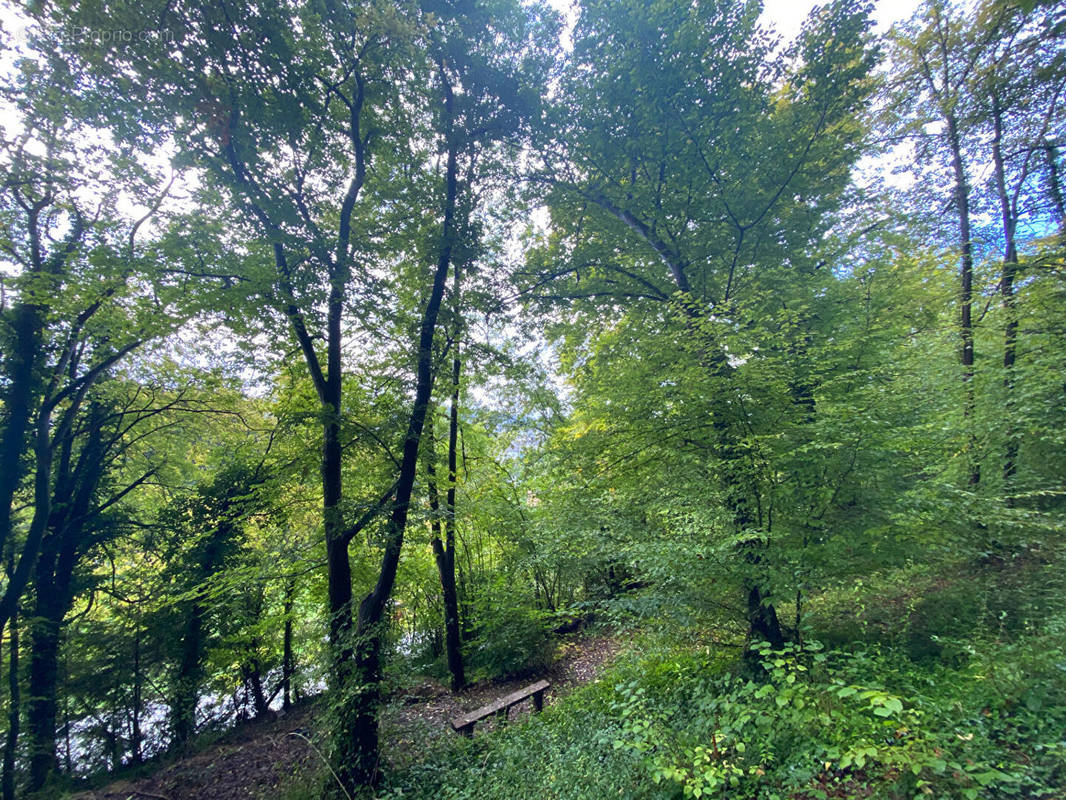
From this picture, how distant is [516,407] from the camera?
8531mm

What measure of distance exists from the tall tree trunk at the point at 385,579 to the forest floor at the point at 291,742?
38 cm

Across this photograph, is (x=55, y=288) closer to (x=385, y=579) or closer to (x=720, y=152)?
(x=385, y=579)

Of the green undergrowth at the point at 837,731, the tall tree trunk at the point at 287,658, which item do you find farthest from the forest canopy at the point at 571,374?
the tall tree trunk at the point at 287,658

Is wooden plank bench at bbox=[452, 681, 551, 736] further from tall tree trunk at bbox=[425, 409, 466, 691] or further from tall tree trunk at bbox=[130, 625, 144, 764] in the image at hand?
tall tree trunk at bbox=[130, 625, 144, 764]

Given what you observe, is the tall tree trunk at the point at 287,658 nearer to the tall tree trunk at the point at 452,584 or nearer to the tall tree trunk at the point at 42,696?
the tall tree trunk at the point at 42,696

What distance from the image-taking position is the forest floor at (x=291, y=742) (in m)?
4.98

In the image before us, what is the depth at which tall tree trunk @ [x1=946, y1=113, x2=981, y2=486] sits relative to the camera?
540 centimetres

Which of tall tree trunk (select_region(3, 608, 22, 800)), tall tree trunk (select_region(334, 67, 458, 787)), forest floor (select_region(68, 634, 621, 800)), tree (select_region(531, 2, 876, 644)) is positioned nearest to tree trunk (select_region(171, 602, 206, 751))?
forest floor (select_region(68, 634, 621, 800))

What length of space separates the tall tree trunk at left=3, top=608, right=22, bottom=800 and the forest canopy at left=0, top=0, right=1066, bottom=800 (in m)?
0.12

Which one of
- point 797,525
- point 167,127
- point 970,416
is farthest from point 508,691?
point 167,127

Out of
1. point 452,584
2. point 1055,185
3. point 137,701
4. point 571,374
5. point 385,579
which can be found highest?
point 1055,185

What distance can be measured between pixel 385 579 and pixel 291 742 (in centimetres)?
456

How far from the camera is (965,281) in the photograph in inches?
284

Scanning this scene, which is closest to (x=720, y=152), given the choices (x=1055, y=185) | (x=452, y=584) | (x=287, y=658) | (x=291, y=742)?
(x=1055, y=185)
